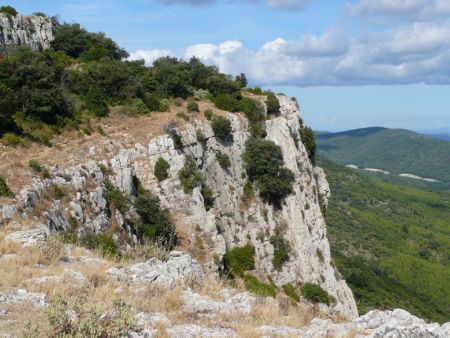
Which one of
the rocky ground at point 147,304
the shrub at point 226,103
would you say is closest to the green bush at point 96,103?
the shrub at point 226,103

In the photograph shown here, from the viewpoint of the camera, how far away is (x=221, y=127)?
38688mm

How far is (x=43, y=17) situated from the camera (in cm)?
Result: 4734

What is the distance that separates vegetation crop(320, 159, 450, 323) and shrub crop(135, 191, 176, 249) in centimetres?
4587

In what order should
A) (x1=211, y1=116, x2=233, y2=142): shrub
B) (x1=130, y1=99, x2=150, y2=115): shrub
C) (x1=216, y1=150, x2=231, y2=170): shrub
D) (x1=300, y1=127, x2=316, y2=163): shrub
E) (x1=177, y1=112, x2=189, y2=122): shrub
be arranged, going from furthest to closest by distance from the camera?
(x1=300, y1=127, x2=316, y2=163): shrub < (x1=211, y1=116, x2=233, y2=142): shrub < (x1=216, y1=150, x2=231, y2=170): shrub < (x1=177, y1=112, x2=189, y2=122): shrub < (x1=130, y1=99, x2=150, y2=115): shrub

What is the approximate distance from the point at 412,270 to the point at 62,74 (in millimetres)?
119118

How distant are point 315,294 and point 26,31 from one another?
3932 cm

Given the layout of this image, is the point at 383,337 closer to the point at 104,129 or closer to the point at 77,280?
the point at 77,280

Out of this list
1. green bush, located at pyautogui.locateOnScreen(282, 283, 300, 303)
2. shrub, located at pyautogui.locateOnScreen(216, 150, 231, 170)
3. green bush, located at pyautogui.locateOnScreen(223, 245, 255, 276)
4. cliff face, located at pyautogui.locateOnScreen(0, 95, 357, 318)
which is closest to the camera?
cliff face, located at pyautogui.locateOnScreen(0, 95, 357, 318)

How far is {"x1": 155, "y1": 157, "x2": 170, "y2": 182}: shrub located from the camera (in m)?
32.4

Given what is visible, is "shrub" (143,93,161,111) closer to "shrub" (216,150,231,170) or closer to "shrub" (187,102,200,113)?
"shrub" (187,102,200,113)

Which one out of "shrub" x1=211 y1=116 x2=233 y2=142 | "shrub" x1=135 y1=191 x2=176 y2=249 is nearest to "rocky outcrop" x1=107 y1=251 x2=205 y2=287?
"shrub" x1=135 y1=191 x2=176 y2=249

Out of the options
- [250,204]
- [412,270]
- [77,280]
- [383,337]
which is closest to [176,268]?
[77,280]

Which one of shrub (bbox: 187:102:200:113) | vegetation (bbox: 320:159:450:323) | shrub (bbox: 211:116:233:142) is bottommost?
vegetation (bbox: 320:159:450:323)

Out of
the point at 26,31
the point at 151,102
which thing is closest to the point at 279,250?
the point at 151,102
